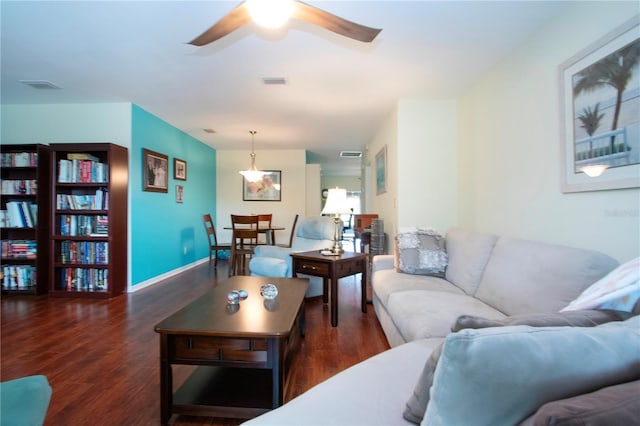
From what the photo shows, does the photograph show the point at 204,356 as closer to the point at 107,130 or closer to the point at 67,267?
the point at 67,267

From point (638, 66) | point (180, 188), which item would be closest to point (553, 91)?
point (638, 66)

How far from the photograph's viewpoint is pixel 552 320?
2.85ft

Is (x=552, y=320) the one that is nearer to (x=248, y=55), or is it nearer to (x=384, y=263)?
(x=384, y=263)

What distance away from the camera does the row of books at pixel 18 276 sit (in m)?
3.71

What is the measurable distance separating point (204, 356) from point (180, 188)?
425 cm

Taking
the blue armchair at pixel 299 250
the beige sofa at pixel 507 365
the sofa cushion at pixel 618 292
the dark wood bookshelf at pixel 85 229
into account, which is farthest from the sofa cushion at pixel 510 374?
the dark wood bookshelf at pixel 85 229

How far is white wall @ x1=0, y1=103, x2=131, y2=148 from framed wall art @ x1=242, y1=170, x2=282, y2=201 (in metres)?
3.05

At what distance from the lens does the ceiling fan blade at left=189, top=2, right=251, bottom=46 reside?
161 cm

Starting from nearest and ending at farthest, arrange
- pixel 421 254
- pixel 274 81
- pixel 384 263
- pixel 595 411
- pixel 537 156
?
pixel 595 411
pixel 537 156
pixel 421 254
pixel 384 263
pixel 274 81

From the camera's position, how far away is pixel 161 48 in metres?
2.51

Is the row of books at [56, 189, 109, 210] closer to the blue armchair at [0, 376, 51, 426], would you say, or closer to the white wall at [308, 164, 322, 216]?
the blue armchair at [0, 376, 51, 426]

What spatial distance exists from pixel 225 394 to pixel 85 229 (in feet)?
10.6

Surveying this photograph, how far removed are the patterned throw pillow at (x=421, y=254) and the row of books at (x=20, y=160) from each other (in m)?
4.47

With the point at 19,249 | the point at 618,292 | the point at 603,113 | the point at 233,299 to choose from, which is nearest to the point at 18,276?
the point at 19,249
